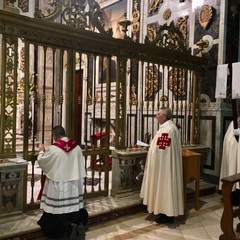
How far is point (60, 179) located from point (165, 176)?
5.50 ft

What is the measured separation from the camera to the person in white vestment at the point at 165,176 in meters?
4.65

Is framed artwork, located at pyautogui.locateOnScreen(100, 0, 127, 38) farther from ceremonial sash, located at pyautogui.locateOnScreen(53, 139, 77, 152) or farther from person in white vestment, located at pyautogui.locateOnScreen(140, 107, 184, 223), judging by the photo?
ceremonial sash, located at pyautogui.locateOnScreen(53, 139, 77, 152)

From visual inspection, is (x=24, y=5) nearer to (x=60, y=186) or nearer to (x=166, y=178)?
(x=166, y=178)

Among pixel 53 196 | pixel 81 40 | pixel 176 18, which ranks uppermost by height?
pixel 176 18

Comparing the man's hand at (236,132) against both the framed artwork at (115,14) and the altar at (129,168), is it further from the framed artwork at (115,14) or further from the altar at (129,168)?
the framed artwork at (115,14)

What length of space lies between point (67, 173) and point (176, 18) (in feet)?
18.2

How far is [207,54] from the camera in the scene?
7.03 m

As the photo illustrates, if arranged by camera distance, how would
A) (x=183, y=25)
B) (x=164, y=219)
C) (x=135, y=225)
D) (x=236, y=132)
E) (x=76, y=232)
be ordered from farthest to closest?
(x=183, y=25) < (x=236, y=132) < (x=164, y=219) < (x=135, y=225) < (x=76, y=232)

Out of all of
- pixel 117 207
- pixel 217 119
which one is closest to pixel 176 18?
pixel 217 119

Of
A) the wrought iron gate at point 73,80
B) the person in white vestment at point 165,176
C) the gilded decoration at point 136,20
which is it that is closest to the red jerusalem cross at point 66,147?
the wrought iron gate at point 73,80

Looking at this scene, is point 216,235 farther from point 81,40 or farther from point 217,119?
point 81,40

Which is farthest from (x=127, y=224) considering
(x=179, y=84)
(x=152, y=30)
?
(x=152, y=30)

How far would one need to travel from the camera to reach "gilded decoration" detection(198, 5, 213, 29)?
693cm

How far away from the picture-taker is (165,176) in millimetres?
4703
